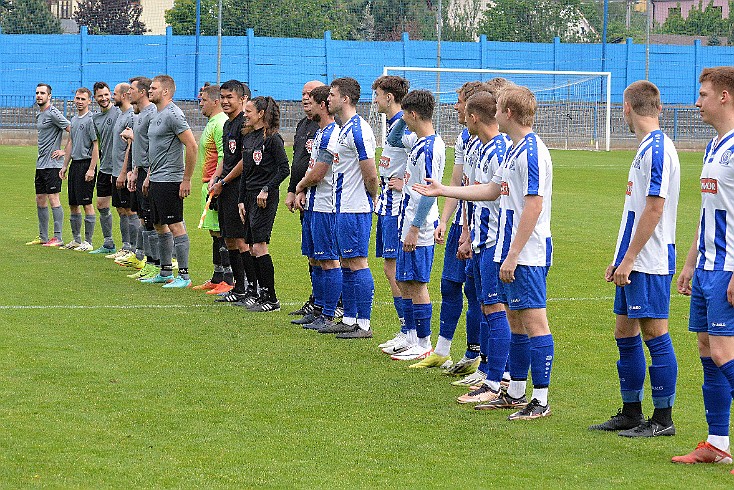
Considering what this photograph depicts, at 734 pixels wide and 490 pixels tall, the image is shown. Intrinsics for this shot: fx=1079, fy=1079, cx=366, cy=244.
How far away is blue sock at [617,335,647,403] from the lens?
6.22m

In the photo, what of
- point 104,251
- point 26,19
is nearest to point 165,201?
point 104,251

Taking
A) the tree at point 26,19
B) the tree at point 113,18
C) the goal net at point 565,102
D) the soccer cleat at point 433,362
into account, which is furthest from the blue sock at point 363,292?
the tree at point 113,18

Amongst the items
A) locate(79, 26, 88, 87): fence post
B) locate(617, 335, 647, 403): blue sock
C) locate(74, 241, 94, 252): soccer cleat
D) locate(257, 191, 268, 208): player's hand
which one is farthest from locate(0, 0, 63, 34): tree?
locate(617, 335, 647, 403): blue sock

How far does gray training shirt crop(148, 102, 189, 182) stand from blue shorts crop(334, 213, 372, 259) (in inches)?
121

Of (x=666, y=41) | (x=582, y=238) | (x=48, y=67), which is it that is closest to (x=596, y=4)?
(x=666, y=41)

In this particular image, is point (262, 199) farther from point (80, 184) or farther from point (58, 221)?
point (58, 221)

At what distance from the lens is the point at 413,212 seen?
320 inches

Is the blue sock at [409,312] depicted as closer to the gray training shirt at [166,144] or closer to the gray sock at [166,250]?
the gray training shirt at [166,144]

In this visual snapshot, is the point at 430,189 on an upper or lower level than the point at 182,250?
upper

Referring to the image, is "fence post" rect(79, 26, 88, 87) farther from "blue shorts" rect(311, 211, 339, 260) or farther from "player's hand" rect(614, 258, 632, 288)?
"player's hand" rect(614, 258, 632, 288)

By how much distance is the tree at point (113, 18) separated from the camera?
42.2 m

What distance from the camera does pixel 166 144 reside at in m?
11.6

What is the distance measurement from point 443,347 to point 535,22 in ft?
117

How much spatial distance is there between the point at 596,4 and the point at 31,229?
99.3 ft
